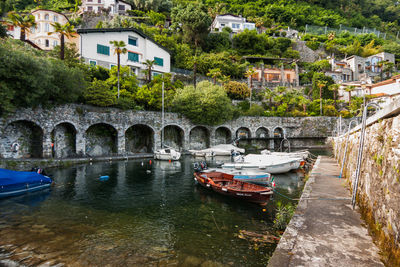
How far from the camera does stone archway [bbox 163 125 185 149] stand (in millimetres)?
35188

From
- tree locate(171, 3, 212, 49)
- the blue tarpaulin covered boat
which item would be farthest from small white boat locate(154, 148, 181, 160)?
tree locate(171, 3, 212, 49)

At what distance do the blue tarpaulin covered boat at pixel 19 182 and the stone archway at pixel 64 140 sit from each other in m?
Result: 12.3

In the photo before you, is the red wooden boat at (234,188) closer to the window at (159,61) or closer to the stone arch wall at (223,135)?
the stone arch wall at (223,135)

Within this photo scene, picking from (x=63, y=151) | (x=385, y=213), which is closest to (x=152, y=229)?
(x=385, y=213)

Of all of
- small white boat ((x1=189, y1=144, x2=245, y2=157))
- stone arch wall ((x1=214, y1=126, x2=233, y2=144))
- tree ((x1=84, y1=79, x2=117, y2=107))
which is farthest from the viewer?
stone arch wall ((x1=214, y1=126, x2=233, y2=144))

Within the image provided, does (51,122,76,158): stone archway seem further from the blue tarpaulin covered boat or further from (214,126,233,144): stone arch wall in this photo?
(214,126,233,144): stone arch wall

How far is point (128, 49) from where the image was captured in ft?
127

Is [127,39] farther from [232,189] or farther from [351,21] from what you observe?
[351,21]

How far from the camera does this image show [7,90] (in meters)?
17.2

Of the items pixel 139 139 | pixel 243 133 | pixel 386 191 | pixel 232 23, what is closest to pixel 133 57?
pixel 139 139

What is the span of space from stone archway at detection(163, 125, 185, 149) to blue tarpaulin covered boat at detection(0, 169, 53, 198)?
850 inches

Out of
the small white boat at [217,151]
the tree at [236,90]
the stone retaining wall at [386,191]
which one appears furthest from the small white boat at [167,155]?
the tree at [236,90]

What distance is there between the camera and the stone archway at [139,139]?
32.0m

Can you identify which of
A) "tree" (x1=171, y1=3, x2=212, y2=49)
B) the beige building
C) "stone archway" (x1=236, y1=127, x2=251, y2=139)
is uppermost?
"tree" (x1=171, y1=3, x2=212, y2=49)
